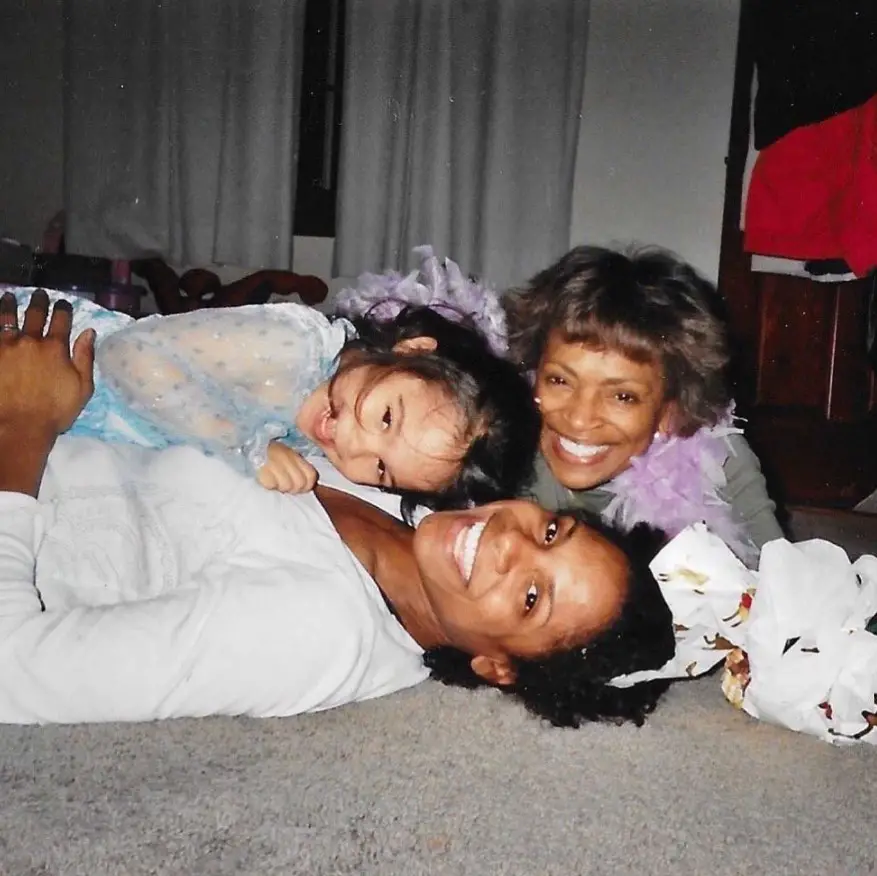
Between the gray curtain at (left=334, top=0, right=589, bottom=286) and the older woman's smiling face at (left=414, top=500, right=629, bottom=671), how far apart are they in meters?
2.03

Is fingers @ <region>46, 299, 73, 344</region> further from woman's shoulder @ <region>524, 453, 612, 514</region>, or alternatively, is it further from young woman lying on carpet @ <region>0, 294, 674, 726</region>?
woman's shoulder @ <region>524, 453, 612, 514</region>

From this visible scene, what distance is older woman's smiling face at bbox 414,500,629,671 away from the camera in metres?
1.09

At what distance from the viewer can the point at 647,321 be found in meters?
1.57

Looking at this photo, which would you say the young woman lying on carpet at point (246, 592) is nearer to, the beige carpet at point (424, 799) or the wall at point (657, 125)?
the beige carpet at point (424, 799)

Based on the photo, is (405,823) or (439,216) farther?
(439,216)

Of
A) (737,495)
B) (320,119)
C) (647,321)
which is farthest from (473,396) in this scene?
(320,119)

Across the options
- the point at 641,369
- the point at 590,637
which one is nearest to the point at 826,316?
the point at 641,369

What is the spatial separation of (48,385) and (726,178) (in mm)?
2218

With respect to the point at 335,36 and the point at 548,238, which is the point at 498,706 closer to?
the point at 548,238

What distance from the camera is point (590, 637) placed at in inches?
43.8

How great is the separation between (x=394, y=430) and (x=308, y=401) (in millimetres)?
151

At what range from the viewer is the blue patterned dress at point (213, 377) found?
4.00 feet

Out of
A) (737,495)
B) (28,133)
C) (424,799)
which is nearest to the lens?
(424,799)

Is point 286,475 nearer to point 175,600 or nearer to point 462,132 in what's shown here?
point 175,600
